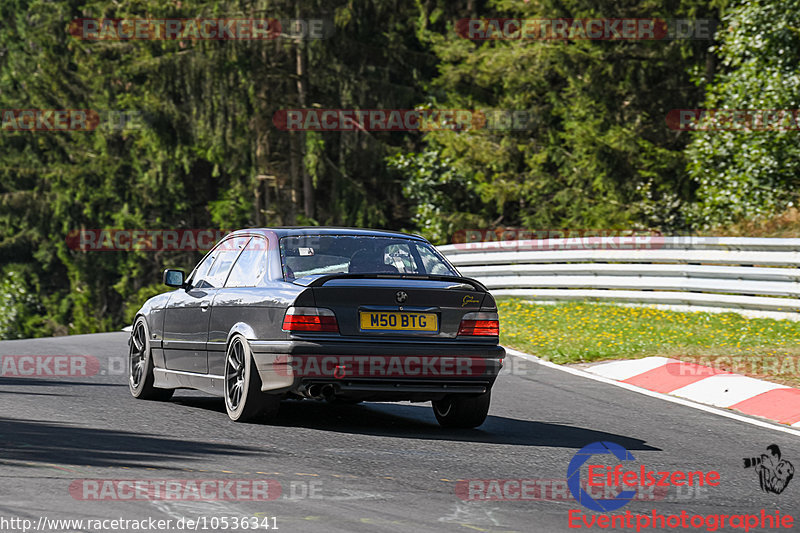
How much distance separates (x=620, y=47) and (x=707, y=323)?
18.1 m

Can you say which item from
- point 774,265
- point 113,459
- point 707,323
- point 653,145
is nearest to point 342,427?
point 113,459

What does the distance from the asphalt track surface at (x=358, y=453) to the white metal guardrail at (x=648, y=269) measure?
17.3 feet

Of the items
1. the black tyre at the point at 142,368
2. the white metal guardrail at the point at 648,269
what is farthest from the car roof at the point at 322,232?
the white metal guardrail at the point at 648,269

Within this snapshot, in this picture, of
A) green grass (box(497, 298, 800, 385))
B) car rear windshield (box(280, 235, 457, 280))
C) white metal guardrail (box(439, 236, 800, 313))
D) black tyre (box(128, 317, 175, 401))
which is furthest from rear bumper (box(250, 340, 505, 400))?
white metal guardrail (box(439, 236, 800, 313))

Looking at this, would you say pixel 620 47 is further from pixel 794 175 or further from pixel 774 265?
pixel 774 265

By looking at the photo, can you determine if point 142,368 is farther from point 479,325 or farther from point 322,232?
point 479,325

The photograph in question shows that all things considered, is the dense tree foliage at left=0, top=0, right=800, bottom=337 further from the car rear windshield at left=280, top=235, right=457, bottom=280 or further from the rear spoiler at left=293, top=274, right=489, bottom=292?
the rear spoiler at left=293, top=274, right=489, bottom=292

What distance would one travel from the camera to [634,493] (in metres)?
6.25

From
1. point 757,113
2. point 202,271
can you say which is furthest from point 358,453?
point 757,113

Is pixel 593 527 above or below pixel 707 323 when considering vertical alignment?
above

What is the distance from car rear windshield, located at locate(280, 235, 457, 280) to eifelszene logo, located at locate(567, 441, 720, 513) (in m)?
2.11

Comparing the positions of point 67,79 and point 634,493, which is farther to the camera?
point 67,79

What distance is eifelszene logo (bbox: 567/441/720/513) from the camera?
6.01 meters

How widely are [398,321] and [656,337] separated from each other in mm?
6499
